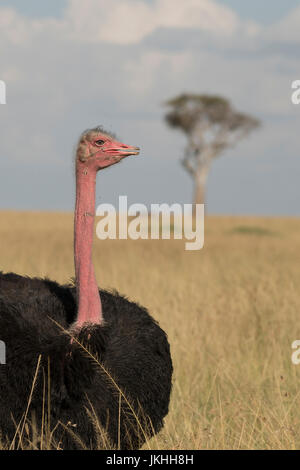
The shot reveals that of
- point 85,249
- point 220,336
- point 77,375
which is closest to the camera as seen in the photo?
point 77,375

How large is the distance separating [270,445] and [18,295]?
70.3 inches

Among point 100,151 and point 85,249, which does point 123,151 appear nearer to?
point 100,151

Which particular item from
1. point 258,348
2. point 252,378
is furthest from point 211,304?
point 252,378

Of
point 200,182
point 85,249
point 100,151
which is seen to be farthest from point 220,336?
point 200,182

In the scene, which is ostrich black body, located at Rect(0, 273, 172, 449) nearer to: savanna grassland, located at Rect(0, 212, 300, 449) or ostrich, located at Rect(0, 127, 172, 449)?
ostrich, located at Rect(0, 127, 172, 449)

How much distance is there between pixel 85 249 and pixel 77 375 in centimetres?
68

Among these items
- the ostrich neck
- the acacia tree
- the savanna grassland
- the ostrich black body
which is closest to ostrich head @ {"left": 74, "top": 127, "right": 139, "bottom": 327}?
the ostrich neck

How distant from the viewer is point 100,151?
4215mm

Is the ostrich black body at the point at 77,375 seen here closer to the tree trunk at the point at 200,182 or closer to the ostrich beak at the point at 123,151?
the ostrich beak at the point at 123,151

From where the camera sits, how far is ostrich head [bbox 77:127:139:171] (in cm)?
420

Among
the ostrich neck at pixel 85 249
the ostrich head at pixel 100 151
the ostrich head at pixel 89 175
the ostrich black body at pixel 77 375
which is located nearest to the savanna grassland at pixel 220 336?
the ostrich black body at pixel 77 375

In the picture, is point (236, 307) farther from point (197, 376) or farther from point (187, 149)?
point (187, 149)

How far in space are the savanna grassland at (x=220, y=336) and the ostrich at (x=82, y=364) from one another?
38 centimetres

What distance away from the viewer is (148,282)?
10.8 metres
